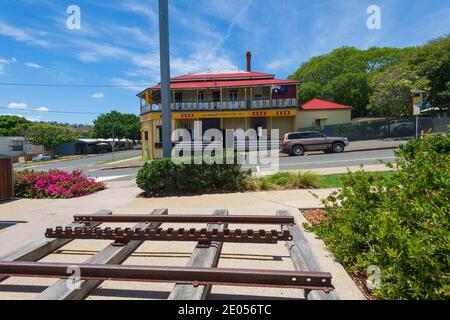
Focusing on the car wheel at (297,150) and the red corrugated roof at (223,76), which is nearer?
the car wheel at (297,150)

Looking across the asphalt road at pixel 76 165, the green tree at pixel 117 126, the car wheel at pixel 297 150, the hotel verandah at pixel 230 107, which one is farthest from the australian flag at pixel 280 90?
the green tree at pixel 117 126

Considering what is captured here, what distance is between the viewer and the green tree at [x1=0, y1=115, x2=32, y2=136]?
2630 inches

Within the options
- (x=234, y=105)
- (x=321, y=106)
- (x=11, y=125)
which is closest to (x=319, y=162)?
(x=234, y=105)

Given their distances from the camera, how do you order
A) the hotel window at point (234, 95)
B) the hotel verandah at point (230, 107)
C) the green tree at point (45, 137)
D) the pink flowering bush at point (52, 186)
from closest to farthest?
the pink flowering bush at point (52, 186) → the hotel verandah at point (230, 107) → the hotel window at point (234, 95) → the green tree at point (45, 137)

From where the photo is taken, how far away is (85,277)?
288 centimetres

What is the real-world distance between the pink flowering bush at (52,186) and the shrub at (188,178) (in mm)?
2580

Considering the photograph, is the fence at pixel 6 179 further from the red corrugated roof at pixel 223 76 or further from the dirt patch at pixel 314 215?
the red corrugated roof at pixel 223 76

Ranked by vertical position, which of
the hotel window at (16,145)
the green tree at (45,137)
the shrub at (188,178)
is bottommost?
the shrub at (188,178)

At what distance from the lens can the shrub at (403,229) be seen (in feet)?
7.00

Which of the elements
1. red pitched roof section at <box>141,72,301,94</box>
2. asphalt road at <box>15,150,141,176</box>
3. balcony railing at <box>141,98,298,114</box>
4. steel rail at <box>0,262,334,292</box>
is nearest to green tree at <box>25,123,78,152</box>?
asphalt road at <box>15,150,141,176</box>

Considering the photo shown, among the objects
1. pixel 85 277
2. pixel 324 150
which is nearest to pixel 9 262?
pixel 85 277

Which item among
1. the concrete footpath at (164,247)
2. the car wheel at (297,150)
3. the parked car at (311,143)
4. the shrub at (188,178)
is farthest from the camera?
the car wheel at (297,150)

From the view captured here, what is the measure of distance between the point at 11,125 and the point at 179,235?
85956mm

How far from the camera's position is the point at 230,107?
30.8m
